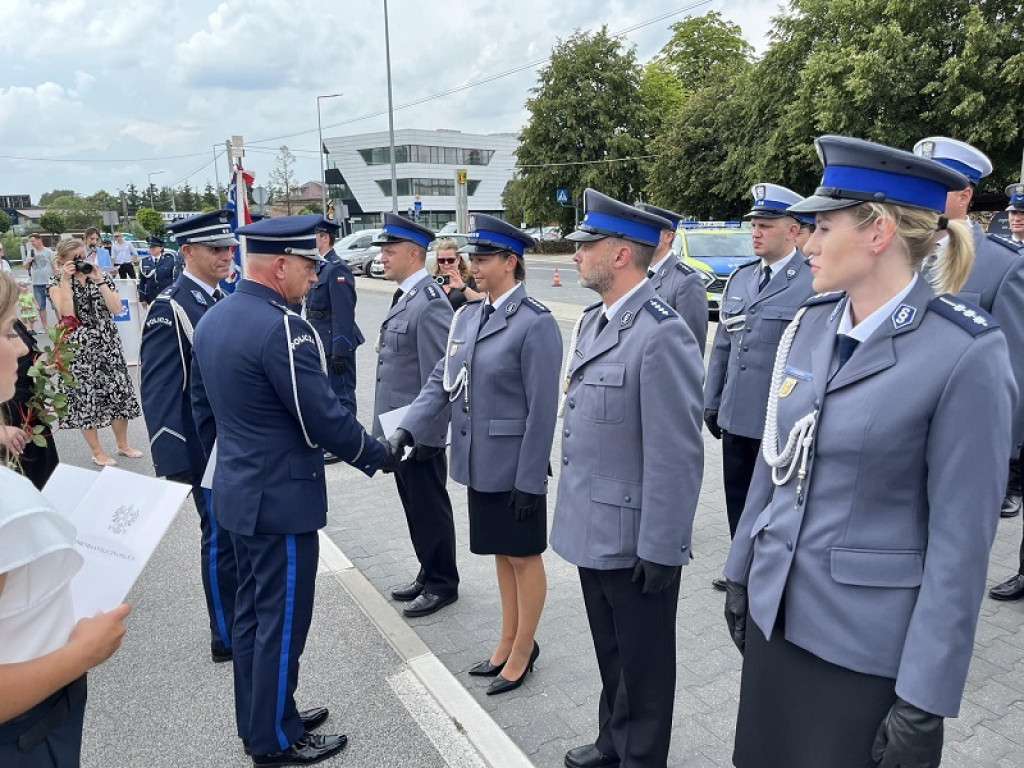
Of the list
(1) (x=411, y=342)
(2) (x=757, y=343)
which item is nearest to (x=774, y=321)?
(2) (x=757, y=343)

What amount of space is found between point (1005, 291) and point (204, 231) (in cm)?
436

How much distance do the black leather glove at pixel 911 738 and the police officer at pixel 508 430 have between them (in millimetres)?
1833

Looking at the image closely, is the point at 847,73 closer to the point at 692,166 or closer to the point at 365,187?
the point at 692,166

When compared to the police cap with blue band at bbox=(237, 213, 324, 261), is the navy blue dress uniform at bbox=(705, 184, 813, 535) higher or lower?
lower

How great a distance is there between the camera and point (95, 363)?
7.18m

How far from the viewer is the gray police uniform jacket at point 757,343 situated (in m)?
4.23

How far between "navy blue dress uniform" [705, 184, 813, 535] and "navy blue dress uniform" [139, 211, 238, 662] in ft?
9.31

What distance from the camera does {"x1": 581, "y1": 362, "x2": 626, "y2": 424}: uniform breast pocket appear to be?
103 inches

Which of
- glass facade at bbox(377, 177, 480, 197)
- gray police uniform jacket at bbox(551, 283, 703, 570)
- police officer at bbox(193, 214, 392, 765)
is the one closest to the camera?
gray police uniform jacket at bbox(551, 283, 703, 570)

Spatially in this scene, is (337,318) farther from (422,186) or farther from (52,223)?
(422,186)

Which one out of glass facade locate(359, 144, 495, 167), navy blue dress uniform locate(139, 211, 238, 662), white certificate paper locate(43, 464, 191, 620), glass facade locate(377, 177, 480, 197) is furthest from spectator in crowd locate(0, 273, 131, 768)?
glass facade locate(377, 177, 480, 197)

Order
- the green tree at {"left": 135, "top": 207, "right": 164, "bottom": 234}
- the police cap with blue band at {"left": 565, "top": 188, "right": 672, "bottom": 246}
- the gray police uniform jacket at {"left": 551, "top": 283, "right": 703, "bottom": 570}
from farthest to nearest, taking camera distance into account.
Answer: the green tree at {"left": 135, "top": 207, "right": 164, "bottom": 234} → the police cap with blue band at {"left": 565, "top": 188, "right": 672, "bottom": 246} → the gray police uniform jacket at {"left": 551, "top": 283, "right": 703, "bottom": 570}

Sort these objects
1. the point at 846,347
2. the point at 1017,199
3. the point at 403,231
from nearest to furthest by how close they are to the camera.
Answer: the point at 846,347 → the point at 403,231 → the point at 1017,199

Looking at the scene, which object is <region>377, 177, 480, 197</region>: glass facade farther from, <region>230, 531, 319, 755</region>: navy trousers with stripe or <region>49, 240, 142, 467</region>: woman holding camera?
<region>230, 531, 319, 755</region>: navy trousers with stripe
